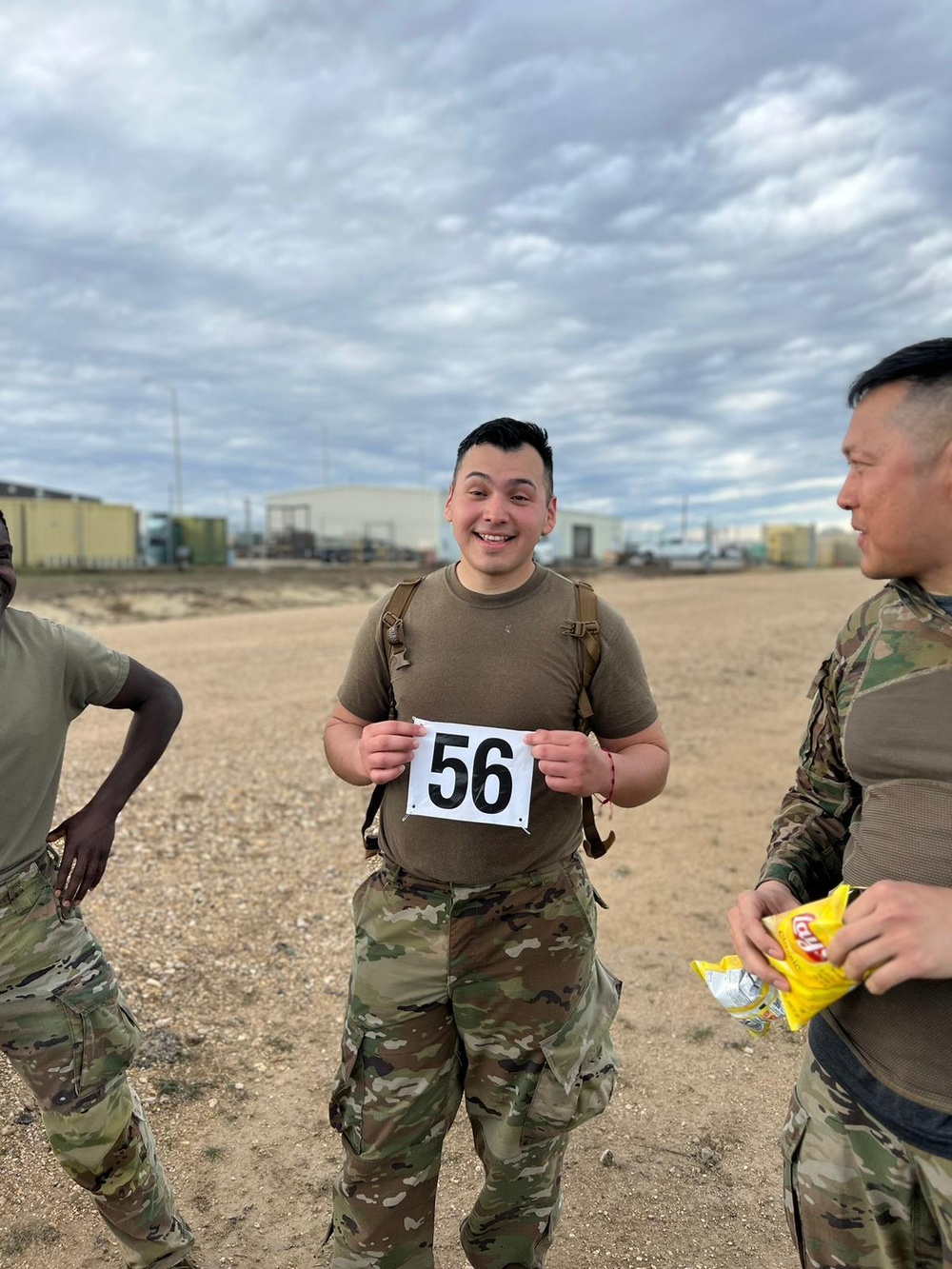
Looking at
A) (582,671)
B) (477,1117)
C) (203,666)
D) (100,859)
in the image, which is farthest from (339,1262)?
(203,666)

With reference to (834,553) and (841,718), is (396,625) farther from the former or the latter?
(834,553)

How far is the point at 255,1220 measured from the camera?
3.11 m

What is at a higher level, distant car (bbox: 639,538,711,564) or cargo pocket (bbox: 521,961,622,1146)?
distant car (bbox: 639,538,711,564)

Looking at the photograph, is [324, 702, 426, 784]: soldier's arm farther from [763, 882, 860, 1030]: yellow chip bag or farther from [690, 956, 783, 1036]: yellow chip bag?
[763, 882, 860, 1030]: yellow chip bag

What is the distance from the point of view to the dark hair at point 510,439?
2.48 meters

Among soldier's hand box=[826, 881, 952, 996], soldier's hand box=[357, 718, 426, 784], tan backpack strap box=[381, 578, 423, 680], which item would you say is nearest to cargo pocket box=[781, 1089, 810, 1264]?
soldier's hand box=[826, 881, 952, 996]

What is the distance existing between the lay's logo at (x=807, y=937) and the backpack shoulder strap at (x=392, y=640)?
1225mm

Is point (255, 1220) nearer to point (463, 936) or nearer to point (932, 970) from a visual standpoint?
point (463, 936)

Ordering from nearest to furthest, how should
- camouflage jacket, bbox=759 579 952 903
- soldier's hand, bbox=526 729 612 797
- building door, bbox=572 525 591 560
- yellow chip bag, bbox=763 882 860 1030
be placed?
yellow chip bag, bbox=763 882 860 1030
camouflage jacket, bbox=759 579 952 903
soldier's hand, bbox=526 729 612 797
building door, bbox=572 525 591 560

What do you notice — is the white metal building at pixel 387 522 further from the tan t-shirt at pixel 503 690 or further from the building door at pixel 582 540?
the tan t-shirt at pixel 503 690

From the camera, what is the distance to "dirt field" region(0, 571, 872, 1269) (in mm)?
3096

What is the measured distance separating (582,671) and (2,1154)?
9.55ft

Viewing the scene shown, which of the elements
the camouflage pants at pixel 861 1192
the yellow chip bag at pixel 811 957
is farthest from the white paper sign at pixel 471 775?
the camouflage pants at pixel 861 1192

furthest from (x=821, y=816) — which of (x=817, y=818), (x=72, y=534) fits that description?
(x=72, y=534)
